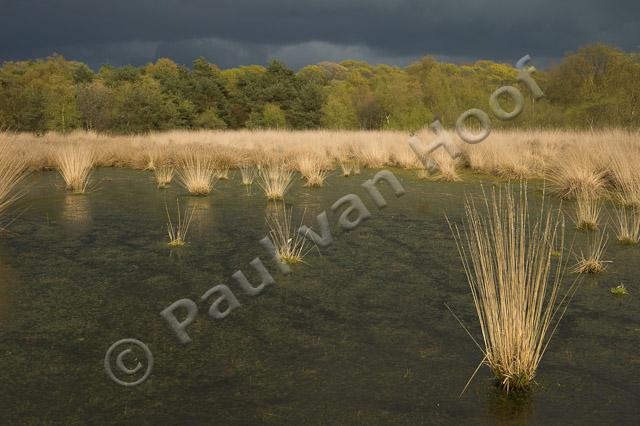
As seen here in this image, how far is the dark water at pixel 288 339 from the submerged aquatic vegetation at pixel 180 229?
7.1 inches

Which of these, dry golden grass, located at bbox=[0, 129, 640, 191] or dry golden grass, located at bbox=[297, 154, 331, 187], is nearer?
dry golden grass, located at bbox=[0, 129, 640, 191]

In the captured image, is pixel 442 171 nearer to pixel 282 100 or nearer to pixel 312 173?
pixel 312 173

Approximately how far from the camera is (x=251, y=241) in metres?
7.08

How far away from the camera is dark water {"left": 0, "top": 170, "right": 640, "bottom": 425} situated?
3.11m

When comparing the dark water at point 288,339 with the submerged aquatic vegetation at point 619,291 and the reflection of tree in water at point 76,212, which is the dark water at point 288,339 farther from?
the reflection of tree in water at point 76,212

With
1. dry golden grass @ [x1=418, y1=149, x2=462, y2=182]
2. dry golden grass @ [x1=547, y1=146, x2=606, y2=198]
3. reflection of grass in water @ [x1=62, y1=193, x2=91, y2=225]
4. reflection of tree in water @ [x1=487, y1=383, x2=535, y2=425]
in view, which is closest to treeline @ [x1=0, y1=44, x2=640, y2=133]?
dry golden grass @ [x1=418, y1=149, x2=462, y2=182]

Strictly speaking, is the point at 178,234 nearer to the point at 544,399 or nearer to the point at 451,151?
the point at 544,399

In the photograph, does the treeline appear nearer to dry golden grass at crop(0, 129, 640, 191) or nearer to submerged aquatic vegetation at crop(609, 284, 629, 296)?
dry golden grass at crop(0, 129, 640, 191)

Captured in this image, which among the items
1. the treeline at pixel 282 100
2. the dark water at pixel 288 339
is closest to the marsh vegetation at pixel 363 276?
the dark water at pixel 288 339

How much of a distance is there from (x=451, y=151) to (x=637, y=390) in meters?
14.3

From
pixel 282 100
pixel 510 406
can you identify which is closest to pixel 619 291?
pixel 510 406

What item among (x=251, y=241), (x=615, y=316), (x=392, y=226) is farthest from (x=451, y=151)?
(x=615, y=316)

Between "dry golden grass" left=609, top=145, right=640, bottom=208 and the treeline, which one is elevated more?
the treeline

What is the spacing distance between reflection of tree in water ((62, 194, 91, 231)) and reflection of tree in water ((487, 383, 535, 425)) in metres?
6.15
